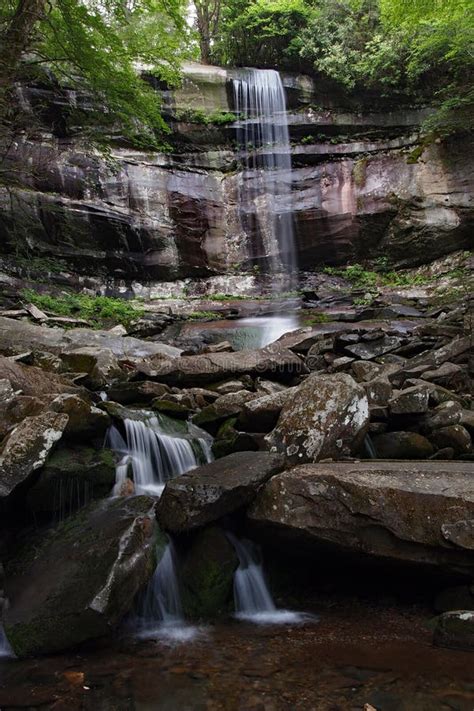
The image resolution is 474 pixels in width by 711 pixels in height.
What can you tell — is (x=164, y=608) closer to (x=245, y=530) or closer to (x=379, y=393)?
(x=245, y=530)

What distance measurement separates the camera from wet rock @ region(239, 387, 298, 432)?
5.10 m

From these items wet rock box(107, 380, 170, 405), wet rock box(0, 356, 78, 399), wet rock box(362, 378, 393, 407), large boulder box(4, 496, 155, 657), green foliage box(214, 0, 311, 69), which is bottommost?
large boulder box(4, 496, 155, 657)

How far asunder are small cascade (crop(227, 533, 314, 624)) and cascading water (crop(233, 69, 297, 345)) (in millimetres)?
14852

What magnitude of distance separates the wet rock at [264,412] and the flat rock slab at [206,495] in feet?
3.73

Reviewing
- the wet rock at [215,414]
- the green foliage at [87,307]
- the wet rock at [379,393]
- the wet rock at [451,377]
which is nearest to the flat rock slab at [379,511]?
the wet rock at [379,393]

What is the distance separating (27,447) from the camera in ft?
12.4

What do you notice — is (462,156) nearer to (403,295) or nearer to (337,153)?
(337,153)

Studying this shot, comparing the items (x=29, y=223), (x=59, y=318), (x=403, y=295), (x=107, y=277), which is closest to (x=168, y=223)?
(x=107, y=277)

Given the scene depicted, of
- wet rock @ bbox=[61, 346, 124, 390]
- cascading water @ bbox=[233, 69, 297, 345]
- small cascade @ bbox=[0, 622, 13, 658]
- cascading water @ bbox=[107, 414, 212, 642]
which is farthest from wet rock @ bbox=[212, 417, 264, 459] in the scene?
cascading water @ bbox=[233, 69, 297, 345]

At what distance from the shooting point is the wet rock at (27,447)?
3.62m

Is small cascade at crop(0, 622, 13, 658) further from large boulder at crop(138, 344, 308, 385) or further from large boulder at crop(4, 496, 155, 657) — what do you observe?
large boulder at crop(138, 344, 308, 385)

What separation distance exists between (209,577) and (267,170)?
60.2ft

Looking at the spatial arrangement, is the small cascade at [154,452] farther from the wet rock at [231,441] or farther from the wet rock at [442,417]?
the wet rock at [442,417]

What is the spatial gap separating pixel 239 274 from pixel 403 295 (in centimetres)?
623
